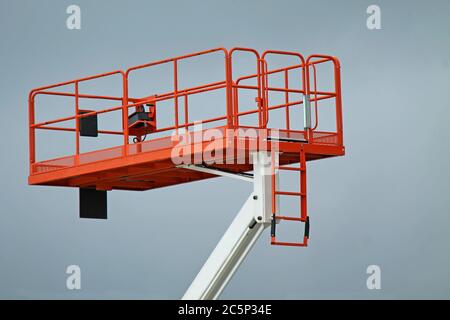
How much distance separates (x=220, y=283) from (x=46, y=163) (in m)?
3.74

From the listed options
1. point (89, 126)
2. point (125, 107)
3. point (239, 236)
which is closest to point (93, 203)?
point (89, 126)

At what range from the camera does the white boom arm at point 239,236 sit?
68.9ft

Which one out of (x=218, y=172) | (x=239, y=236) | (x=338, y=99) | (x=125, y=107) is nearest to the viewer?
(x=239, y=236)

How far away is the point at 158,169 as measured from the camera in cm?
2233

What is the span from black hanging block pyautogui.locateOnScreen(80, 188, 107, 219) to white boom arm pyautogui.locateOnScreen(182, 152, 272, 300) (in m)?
2.71

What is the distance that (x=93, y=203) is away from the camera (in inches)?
949

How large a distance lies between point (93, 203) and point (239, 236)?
3639mm

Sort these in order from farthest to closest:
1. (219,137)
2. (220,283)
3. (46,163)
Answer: (46,163)
(220,283)
(219,137)

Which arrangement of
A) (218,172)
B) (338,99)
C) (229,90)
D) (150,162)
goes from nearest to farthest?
(229,90) → (338,99) → (150,162) → (218,172)

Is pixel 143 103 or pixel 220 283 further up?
pixel 143 103

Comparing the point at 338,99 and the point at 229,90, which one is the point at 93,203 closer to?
the point at 229,90

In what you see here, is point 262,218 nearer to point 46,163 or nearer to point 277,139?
point 277,139

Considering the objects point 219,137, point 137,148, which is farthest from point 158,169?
point 219,137

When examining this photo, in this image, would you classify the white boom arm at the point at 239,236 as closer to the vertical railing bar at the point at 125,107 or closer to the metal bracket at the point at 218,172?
the metal bracket at the point at 218,172
